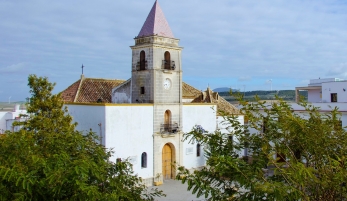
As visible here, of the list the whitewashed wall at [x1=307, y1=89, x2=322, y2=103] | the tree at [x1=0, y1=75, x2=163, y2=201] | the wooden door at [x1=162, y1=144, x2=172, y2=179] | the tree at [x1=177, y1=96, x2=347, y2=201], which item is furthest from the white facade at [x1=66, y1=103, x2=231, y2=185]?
the whitewashed wall at [x1=307, y1=89, x2=322, y2=103]

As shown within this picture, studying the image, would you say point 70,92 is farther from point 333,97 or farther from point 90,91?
point 333,97

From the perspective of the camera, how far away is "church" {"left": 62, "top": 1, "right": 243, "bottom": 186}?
19969mm

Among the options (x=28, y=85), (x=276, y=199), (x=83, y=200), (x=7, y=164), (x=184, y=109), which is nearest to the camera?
(x=276, y=199)

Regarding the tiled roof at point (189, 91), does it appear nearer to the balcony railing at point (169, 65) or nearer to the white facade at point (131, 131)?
the white facade at point (131, 131)

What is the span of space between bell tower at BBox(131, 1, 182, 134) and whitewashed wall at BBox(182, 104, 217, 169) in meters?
0.78

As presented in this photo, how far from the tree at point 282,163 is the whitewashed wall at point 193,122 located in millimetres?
15440

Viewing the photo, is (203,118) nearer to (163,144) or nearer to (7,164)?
Result: (163,144)

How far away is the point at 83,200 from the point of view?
6.28m

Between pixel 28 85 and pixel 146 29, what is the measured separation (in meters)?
8.59

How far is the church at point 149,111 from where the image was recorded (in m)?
20.0

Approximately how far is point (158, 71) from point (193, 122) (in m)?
4.38

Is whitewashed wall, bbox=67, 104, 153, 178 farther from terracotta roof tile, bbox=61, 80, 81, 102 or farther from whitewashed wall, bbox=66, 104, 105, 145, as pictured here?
terracotta roof tile, bbox=61, 80, 81, 102

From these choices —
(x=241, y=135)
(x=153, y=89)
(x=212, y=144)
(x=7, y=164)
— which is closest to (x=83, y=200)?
(x=7, y=164)

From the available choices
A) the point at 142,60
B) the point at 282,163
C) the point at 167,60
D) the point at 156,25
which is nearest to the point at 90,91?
the point at 142,60
